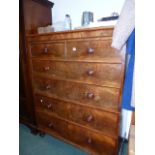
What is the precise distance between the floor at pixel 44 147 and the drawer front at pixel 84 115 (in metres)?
0.41

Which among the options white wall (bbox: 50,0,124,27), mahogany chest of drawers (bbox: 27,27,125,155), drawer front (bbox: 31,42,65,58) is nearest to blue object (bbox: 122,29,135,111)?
mahogany chest of drawers (bbox: 27,27,125,155)

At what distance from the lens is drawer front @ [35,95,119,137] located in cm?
118

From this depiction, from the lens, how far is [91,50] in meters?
1.15

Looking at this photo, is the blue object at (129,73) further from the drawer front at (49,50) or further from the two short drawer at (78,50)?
the drawer front at (49,50)

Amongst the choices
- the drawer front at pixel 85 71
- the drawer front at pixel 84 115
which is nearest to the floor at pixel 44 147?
the drawer front at pixel 84 115

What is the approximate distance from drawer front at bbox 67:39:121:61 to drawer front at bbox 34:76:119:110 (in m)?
0.26

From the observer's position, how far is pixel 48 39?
1.40 meters

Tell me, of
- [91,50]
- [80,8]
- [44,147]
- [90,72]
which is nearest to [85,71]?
[90,72]

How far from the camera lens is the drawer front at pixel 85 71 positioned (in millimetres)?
1090

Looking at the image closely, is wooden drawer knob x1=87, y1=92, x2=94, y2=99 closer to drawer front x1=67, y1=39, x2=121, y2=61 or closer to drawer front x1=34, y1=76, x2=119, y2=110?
drawer front x1=34, y1=76, x2=119, y2=110

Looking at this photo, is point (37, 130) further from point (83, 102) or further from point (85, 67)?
point (85, 67)
